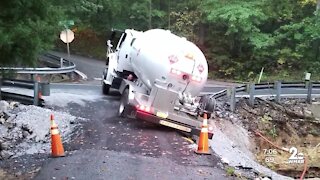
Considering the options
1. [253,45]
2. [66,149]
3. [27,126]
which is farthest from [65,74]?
[66,149]

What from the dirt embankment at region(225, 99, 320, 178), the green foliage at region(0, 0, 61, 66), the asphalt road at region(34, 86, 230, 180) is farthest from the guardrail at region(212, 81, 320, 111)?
the green foliage at region(0, 0, 61, 66)

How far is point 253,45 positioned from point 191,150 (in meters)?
23.2

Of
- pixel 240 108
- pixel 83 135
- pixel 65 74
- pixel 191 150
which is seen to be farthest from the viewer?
pixel 65 74

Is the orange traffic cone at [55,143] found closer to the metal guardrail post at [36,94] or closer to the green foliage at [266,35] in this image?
the metal guardrail post at [36,94]

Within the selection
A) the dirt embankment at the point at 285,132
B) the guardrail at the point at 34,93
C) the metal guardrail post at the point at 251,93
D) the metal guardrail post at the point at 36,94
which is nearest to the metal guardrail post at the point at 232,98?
the dirt embankment at the point at 285,132

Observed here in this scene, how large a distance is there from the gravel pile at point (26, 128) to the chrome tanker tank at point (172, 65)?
101 inches

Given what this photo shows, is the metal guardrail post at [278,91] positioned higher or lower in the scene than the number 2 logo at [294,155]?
higher

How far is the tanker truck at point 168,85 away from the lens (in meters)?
12.7

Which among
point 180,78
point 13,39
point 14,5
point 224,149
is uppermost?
point 14,5

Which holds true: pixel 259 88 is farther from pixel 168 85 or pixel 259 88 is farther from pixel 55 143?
pixel 55 143

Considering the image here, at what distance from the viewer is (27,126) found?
41.9 feet

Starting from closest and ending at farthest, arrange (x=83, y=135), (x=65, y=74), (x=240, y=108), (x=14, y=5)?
(x=14, y=5) → (x=83, y=135) → (x=240, y=108) → (x=65, y=74)

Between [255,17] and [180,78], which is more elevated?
[255,17]

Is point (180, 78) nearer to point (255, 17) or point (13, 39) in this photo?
point (13, 39)
